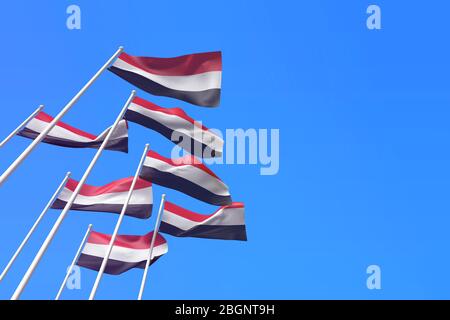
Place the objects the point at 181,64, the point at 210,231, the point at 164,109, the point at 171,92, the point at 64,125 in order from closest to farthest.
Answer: the point at 171,92 < the point at 181,64 < the point at 164,109 < the point at 64,125 < the point at 210,231

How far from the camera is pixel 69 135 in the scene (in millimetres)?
19578

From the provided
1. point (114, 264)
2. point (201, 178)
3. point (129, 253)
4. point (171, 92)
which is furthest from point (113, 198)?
point (171, 92)

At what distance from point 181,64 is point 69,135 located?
17.6 ft

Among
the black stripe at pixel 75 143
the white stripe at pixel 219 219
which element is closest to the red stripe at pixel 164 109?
the black stripe at pixel 75 143

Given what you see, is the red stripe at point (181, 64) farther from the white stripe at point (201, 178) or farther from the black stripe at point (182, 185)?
the black stripe at point (182, 185)

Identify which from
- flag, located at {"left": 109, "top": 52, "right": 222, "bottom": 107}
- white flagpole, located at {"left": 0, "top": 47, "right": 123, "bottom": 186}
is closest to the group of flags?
flag, located at {"left": 109, "top": 52, "right": 222, "bottom": 107}

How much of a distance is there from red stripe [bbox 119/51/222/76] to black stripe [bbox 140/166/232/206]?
189 inches

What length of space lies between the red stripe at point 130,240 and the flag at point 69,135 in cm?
506

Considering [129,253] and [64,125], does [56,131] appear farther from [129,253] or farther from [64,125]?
[129,253]

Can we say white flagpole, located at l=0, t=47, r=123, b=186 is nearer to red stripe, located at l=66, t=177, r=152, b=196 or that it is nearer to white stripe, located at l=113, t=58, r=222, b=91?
white stripe, located at l=113, t=58, r=222, b=91

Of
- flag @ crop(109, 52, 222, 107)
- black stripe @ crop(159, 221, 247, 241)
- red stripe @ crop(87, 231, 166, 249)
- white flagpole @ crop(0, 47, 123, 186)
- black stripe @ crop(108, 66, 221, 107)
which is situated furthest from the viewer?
red stripe @ crop(87, 231, 166, 249)

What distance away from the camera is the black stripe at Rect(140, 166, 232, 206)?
2019cm
